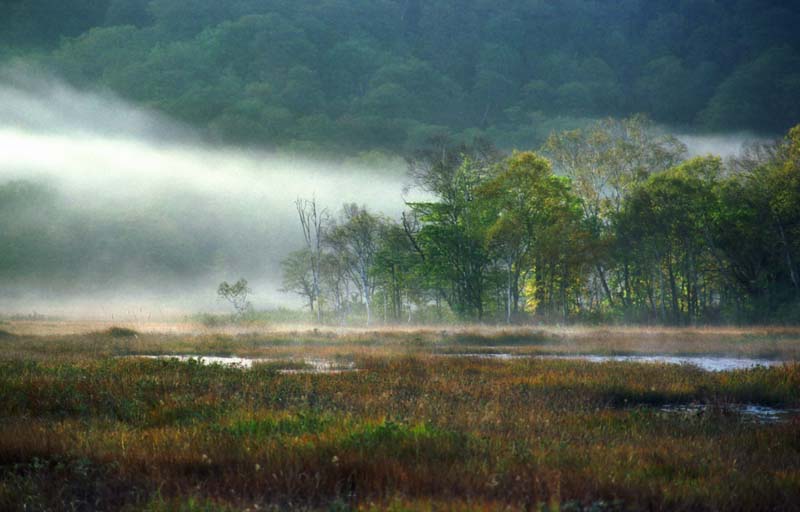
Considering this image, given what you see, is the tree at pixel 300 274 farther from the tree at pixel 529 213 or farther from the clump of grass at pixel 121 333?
the clump of grass at pixel 121 333

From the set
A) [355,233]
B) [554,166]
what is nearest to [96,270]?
[355,233]

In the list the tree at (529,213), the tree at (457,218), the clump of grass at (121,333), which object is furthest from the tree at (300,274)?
the clump of grass at (121,333)

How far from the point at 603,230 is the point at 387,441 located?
5909cm

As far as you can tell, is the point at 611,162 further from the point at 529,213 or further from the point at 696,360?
the point at 696,360

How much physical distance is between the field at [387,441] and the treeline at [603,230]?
39.8 metres

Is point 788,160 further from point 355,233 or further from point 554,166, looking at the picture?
point 355,233

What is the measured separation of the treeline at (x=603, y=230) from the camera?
5216cm

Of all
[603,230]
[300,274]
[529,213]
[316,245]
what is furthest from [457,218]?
[300,274]

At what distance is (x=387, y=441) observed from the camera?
729cm

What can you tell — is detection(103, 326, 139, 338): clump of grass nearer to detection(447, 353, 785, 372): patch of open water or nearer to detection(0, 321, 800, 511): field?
detection(447, 353, 785, 372): patch of open water

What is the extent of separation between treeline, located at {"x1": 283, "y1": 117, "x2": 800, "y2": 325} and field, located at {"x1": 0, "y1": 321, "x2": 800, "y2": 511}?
39769 mm

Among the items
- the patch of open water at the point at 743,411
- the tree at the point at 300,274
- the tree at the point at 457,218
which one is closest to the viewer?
the patch of open water at the point at 743,411

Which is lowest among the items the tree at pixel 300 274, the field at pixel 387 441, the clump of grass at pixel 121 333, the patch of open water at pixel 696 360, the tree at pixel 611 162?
the patch of open water at pixel 696 360

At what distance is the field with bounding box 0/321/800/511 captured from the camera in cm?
586
